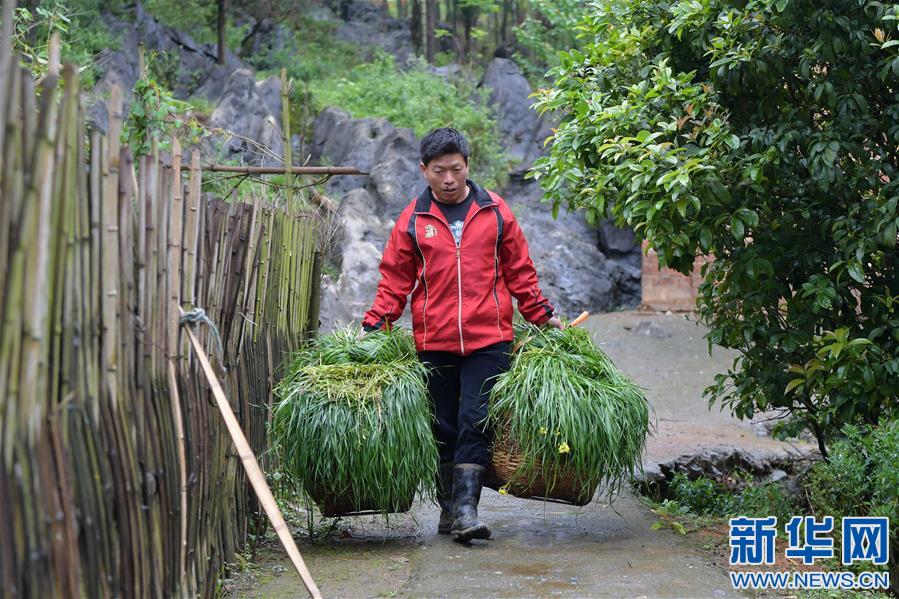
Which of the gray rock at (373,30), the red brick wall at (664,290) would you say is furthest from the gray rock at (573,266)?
the gray rock at (373,30)

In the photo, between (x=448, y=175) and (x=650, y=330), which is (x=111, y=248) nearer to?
(x=448, y=175)

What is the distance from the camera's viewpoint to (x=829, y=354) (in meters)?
4.59

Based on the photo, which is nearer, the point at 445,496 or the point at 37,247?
the point at 37,247

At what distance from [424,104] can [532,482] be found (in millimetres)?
14071

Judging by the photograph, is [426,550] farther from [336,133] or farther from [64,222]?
[336,133]

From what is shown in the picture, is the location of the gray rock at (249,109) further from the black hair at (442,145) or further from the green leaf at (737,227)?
the green leaf at (737,227)

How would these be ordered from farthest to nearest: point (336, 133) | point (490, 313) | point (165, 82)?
point (165, 82) < point (336, 133) < point (490, 313)

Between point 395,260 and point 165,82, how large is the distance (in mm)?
15239

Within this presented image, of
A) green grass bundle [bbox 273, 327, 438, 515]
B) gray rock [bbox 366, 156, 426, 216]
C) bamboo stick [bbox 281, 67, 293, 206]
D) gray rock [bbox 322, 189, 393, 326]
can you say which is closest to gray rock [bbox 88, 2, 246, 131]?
gray rock [bbox 366, 156, 426, 216]

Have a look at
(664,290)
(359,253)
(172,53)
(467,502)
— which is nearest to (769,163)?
(467,502)

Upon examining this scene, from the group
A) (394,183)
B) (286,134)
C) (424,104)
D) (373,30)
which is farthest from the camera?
(373,30)

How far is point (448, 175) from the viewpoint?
15.0ft

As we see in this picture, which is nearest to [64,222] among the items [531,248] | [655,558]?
[655,558]

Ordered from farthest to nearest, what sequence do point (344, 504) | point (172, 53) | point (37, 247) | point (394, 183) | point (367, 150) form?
point (172, 53) < point (367, 150) < point (394, 183) < point (344, 504) < point (37, 247)
